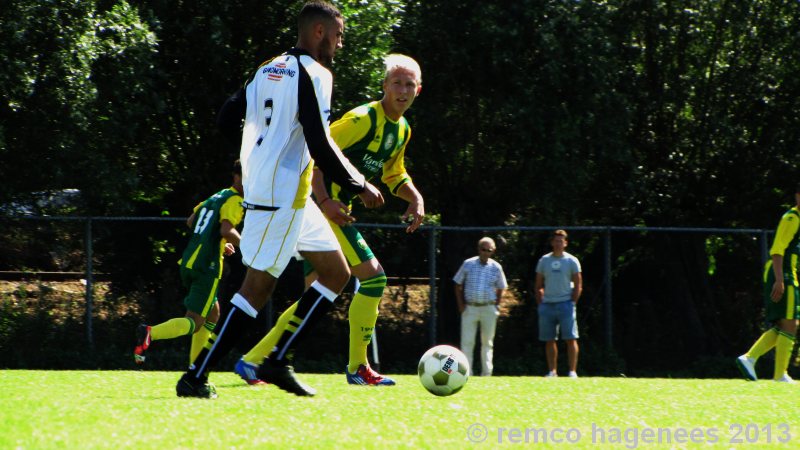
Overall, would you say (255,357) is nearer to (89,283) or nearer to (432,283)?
(89,283)

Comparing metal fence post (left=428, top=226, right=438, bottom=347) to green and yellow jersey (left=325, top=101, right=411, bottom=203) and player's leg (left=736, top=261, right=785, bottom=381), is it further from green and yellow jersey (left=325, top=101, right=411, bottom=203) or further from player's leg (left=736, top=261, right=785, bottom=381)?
green and yellow jersey (left=325, top=101, right=411, bottom=203)

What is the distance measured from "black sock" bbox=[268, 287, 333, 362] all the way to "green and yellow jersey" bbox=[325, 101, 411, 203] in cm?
119

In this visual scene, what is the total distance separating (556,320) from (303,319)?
8.98 meters

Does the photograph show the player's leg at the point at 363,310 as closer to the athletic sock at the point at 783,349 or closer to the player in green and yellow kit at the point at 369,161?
the player in green and yellow kit at the point at 369,161

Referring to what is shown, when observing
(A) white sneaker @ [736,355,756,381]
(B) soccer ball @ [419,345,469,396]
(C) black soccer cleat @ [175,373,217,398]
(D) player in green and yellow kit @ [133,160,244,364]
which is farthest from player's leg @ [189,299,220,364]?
(A) white sneaker @ [736,355,756,381]

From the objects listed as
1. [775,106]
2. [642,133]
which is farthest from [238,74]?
[775,106]

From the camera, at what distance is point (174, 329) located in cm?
992

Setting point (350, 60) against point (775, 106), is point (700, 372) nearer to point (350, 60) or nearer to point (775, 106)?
point (775, 106)

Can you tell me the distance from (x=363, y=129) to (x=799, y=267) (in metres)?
13.2

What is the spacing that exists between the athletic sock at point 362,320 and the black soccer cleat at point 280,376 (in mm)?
1572

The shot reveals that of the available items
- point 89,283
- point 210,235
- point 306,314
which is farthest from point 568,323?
point 306,314

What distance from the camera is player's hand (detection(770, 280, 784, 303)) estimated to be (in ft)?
39.7

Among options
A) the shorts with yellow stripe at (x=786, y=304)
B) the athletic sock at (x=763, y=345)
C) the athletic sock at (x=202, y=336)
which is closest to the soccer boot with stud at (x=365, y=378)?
the athletic sock at (x=202, y=336)

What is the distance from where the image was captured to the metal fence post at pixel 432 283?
54.5ft
